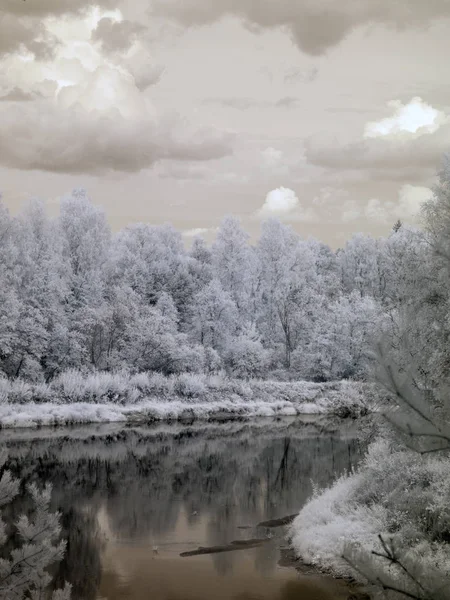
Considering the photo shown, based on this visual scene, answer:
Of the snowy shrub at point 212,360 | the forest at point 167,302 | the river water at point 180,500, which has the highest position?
the forest at point 167,302

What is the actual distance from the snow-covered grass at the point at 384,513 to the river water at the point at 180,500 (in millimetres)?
604

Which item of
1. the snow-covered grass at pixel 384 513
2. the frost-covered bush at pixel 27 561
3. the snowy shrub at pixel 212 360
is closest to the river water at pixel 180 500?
the snow-covered grass at pixel 384 513

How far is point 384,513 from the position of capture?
39.6 ft

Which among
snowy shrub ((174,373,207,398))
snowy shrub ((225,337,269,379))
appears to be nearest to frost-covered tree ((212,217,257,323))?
snowy shrub ((225,337,269,379))

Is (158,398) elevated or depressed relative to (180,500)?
elevated

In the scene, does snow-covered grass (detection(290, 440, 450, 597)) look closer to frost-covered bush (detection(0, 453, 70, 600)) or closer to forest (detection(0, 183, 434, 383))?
frost-covered bush (detection(0, 453, 70, 600))

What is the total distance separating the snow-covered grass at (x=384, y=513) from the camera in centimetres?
1058

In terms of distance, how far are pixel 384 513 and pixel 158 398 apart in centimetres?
2533

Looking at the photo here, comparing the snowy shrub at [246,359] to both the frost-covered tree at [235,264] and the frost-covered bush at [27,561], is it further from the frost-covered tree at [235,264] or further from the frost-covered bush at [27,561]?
the frost-covered bush at [27,561]

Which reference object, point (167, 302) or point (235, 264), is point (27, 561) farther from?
point (235, 264)

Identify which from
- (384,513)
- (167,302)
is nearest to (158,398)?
(167,302)

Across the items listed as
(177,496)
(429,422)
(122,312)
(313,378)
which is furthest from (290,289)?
(429,422)

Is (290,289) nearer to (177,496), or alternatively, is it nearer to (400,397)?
(177,496)

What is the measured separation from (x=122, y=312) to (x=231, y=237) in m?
13.6
